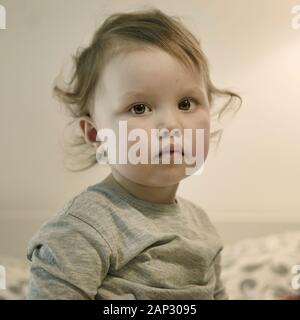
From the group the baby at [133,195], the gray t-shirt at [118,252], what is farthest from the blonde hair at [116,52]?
the gray t-shirt at [118,252]

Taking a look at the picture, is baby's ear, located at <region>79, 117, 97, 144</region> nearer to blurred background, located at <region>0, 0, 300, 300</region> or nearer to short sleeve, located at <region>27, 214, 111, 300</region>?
blurred background, located at <region>0, 0, 300, 300</region>

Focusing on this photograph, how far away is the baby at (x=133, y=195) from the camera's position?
88 centimetres

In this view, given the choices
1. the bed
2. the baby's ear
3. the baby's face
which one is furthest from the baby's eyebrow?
the bed

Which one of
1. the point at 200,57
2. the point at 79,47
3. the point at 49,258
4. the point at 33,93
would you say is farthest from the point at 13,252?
the point at 200,57

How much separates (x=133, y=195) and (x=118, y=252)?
0.48ft

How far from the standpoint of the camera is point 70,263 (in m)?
0.86

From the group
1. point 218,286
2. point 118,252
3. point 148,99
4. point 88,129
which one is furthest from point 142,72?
point 218,286

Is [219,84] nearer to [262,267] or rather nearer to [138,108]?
[138,108]

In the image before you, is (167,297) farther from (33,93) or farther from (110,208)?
(33,93)

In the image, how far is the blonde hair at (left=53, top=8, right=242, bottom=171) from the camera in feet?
3.18

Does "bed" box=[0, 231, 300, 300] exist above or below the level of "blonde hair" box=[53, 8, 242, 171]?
below

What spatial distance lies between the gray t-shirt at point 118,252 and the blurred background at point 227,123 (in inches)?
3.7

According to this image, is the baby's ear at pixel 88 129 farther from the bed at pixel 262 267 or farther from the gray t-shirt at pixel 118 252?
the bed at pixel 262 267

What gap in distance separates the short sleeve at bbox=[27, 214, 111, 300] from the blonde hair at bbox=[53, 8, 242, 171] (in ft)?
0.71
